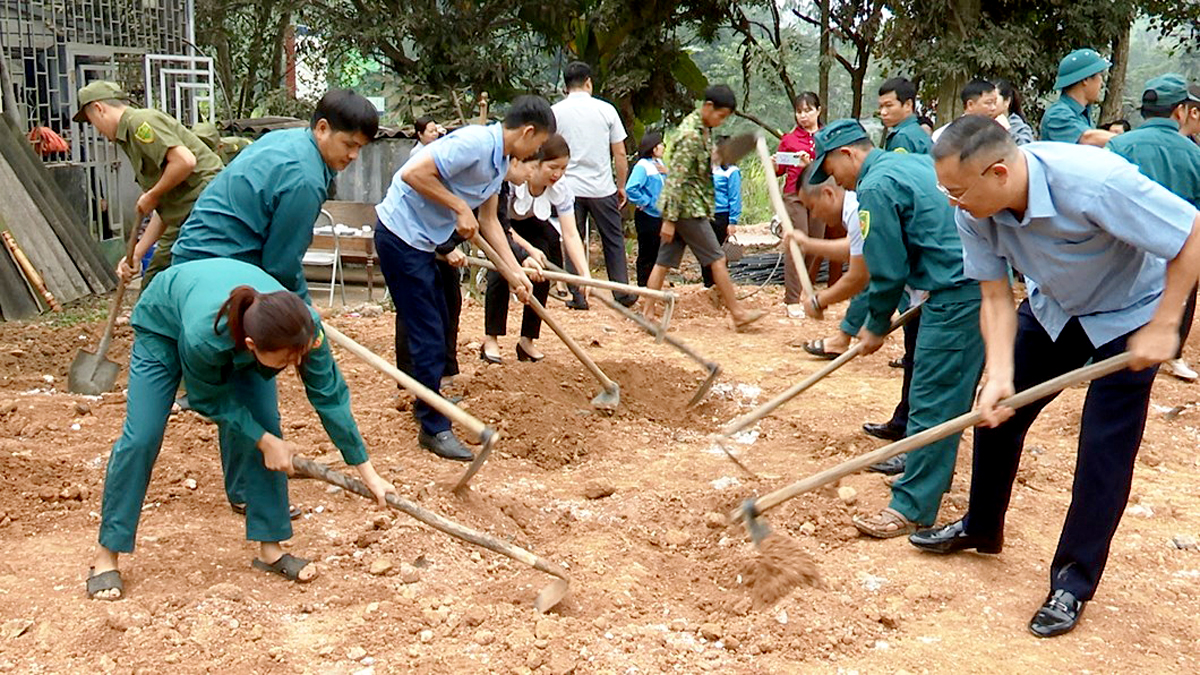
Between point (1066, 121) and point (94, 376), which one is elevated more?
point (1066, 121)

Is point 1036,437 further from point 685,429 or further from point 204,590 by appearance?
point 204,590

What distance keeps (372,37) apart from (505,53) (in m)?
1.47

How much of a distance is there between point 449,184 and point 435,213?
0.47 feet

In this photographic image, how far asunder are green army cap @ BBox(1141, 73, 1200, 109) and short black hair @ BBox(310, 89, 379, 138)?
4040 mm

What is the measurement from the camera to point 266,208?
13.8ft

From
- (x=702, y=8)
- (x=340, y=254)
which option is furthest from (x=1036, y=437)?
(x=702, y=8)

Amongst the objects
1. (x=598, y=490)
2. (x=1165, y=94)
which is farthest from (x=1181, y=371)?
(x=598, y=490)

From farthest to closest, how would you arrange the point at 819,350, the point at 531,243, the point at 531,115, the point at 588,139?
the point at 588,139 < the point at 819,350 < the point at 531,243 < the point at 531,115

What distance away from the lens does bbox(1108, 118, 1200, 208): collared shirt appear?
586 centimetres

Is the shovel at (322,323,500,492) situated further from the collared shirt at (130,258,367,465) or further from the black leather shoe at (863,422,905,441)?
the black leather shoe at (863,422,905,441)

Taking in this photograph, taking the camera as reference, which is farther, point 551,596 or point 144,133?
point 144,133

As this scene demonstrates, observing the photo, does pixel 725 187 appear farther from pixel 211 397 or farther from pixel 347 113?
pixel 211 397

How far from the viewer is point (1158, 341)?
10.2 ft

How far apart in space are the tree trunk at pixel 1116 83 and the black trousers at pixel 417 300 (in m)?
9.35
